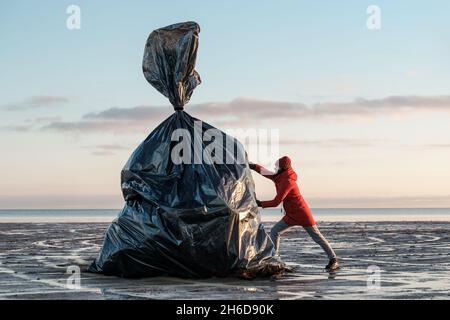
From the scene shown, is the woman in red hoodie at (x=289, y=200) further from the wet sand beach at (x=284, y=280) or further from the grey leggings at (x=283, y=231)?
the wet sand beach at (x=284, y=280)

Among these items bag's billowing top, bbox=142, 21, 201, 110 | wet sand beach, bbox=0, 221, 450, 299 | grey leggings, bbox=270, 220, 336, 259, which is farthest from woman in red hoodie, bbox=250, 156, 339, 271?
bag's billowing top, bbox=142, 21, 201, 110

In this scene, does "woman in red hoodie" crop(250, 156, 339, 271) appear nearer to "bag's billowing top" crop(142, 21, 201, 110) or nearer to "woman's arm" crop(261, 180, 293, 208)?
"woman's arm" crop(261, 180, 293, 208)

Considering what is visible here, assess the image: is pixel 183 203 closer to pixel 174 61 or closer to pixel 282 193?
pixel 282 193

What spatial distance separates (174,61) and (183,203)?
200cm

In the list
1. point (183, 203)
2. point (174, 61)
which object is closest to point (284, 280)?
point (183, 203)

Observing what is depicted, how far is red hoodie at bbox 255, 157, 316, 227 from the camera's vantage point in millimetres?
11656

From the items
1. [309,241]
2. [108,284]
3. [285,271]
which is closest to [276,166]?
[285,271]

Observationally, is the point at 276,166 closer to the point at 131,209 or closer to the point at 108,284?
the point at 131,209

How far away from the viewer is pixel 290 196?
38.7 feet

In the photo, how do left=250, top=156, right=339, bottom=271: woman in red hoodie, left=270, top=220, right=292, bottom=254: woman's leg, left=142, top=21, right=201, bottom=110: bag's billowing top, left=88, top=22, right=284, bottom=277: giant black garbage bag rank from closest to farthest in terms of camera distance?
1. left=88, top=22, right=284, bottom=277: giant black garbage bag
2. left=142, top=21, right=201, bottom=110: bag's billowing top
3. left=250, top=156, right=339, bottom=271: woman in red hoodie
4. left=270, top=220, right=292, bottom=254: woman's leg

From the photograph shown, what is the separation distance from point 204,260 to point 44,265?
137 inches

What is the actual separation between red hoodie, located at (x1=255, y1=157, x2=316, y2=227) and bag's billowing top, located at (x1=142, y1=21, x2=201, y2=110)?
1.52 metres

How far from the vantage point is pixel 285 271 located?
37.0 ft

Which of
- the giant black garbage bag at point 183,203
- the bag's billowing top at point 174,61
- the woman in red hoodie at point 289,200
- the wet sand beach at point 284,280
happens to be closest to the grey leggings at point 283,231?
the woman in red hoodie at point 289,200
